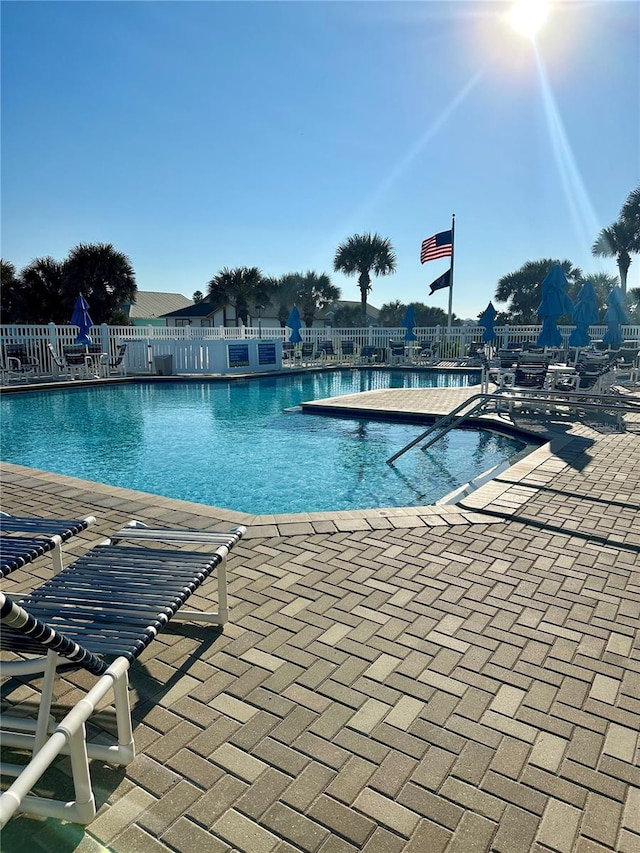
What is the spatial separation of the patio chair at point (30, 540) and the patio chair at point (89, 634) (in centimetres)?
22

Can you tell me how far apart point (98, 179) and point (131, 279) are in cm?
1525

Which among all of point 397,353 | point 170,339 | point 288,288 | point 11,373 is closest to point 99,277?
point 170,339

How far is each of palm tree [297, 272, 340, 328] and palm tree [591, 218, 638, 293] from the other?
18.9m

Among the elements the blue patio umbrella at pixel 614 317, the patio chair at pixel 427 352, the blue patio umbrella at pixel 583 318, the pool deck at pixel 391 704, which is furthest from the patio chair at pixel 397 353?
the pool deck at pixel 391 704

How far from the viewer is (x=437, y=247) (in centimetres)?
2309

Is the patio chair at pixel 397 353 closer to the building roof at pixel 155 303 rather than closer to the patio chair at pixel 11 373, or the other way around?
the patio chair at pixel 11 373

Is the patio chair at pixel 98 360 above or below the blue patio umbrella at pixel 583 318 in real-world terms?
below

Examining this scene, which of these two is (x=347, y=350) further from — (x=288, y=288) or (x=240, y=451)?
(x=240, y=451)

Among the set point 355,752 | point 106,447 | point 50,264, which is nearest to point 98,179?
point 106,447

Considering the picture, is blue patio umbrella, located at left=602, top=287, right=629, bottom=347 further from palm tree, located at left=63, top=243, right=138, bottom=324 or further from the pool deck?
palm tree, located at left=63, top=243, right=138, bottom=324

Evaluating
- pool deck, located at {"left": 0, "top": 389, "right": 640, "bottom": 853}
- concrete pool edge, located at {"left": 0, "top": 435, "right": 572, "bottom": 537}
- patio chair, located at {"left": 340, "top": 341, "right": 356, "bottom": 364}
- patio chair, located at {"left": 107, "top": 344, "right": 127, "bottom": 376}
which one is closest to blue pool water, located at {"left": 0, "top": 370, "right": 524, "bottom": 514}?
concrete pool edge, located at {"left": 0, "top": 435, "right": 572, "bottom": 537}

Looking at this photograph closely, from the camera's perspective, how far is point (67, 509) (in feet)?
14.8

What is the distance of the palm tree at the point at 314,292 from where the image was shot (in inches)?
1522

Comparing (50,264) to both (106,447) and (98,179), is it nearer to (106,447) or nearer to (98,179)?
(98,179)
